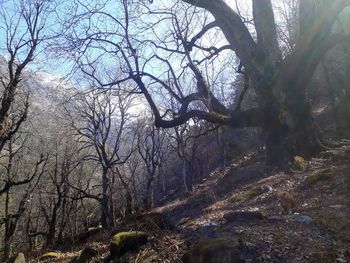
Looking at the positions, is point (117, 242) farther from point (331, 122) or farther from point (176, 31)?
point (331, 122)

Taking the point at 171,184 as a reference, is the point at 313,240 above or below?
below

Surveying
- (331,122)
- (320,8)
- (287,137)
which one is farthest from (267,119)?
(331,122)

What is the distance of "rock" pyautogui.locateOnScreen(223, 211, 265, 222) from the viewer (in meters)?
5.84

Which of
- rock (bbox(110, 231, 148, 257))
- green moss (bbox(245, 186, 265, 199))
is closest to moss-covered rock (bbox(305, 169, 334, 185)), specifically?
green moss (bbox(245, 186, 265, 199))

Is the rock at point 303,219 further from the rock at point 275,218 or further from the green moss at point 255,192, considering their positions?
the green moss at point 255,192

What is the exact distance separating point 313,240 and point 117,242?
2.98 meters

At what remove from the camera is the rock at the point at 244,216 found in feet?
19.2

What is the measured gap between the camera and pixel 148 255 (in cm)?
542

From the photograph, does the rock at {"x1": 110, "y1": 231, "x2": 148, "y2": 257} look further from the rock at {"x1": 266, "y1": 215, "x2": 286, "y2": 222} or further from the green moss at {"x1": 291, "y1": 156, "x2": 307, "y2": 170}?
the green moss at {"x1": 291, "y1": 156, "x2": 307, "y2": 170}

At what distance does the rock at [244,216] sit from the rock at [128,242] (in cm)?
136

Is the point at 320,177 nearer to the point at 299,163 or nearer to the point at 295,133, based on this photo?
the point at 299,163

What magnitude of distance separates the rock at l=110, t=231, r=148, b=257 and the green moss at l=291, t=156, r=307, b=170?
4950mm

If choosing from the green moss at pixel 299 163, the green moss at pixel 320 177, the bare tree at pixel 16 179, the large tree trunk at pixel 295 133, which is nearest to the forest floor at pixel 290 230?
the green moss at pixel 320 177

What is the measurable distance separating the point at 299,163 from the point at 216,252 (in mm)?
5601
